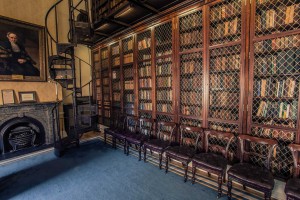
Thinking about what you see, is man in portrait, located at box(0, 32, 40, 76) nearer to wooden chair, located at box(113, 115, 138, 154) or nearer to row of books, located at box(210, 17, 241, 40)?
wooden chair, located at box(113, 115, 138, 154)

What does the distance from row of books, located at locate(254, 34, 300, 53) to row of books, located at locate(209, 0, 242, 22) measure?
62 cm

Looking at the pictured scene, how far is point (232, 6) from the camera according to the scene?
2318mm

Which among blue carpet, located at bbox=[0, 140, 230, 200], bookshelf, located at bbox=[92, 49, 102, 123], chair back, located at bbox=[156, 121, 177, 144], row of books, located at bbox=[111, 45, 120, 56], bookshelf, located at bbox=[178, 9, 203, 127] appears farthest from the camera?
bookshelf, located at bbox=[92, 49, 102, 123]

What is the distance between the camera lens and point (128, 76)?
4125 mm

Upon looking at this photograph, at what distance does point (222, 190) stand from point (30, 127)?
4578mm

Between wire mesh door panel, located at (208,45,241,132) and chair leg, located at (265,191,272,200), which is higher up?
wire mesh door panel, located at (208,45,241,132)

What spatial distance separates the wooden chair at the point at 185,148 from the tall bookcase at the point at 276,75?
33.4 inches

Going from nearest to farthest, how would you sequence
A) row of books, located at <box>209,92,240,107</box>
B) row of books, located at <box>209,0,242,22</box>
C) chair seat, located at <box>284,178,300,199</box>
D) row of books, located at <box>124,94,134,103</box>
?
chair seat, located at <box>284,178,300,199</box>
row of books, located at <box>209,0,242,22</box>
row of books, located at <box>209,92,240,107</box>
row of books, located at <box>124,94,134,103</box>

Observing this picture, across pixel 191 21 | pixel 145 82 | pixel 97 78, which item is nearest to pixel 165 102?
pixel 145 82

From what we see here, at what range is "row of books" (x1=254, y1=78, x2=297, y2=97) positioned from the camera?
6.38ft

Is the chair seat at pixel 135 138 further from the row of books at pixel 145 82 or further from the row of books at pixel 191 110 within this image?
the row of books at pixel 145 82

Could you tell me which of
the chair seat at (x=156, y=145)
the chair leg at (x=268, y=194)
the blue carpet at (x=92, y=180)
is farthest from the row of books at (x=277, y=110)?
the chair seat at (x=156, y=145)

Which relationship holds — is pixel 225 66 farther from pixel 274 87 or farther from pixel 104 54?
pixel 104 54

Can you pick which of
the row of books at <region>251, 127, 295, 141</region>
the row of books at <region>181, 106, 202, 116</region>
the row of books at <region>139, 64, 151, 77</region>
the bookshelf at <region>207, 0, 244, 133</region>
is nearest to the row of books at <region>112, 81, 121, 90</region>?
the row of books at <region>139, 64, 151, 77</region>
